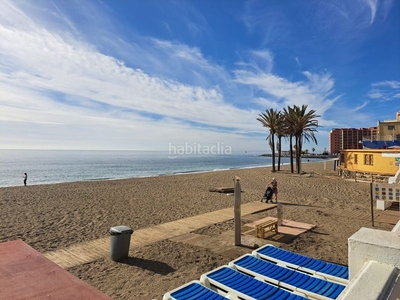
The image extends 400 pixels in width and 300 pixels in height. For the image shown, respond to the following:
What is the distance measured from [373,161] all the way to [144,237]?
23.5 m

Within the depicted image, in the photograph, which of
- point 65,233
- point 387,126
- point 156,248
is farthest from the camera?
point 387,126

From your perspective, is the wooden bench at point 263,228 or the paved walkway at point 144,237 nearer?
the paved walkway at point 144,237

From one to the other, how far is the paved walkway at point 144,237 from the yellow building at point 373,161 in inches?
616

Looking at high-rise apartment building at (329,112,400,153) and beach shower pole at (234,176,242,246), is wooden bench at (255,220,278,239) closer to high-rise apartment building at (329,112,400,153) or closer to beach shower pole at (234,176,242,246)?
beach shower pole at (234,176,242,246)

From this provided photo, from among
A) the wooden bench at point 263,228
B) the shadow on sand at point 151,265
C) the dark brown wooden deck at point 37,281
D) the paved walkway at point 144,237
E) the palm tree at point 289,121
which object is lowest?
the shadow on sand at point 151,265

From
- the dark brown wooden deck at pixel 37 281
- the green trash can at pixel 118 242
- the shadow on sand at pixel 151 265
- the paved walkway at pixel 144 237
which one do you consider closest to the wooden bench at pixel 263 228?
the paved walkway at pixel 144 237

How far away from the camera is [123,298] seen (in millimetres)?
Answer: 4617

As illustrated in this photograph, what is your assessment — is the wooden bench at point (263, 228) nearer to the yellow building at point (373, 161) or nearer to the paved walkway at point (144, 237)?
the paved walkway at point (144, 237)

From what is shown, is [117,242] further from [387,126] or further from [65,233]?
[387,126]

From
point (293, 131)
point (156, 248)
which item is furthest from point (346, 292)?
point (293, 131)

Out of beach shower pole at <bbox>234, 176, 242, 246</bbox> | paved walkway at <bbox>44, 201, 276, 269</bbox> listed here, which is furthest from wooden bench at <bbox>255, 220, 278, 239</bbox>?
paved walkway at <bbox>44, 201, 276, 269</bbox>

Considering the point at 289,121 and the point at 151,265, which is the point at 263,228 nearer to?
the point at 151,265

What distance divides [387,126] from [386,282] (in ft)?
177

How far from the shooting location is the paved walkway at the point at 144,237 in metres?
6.36
